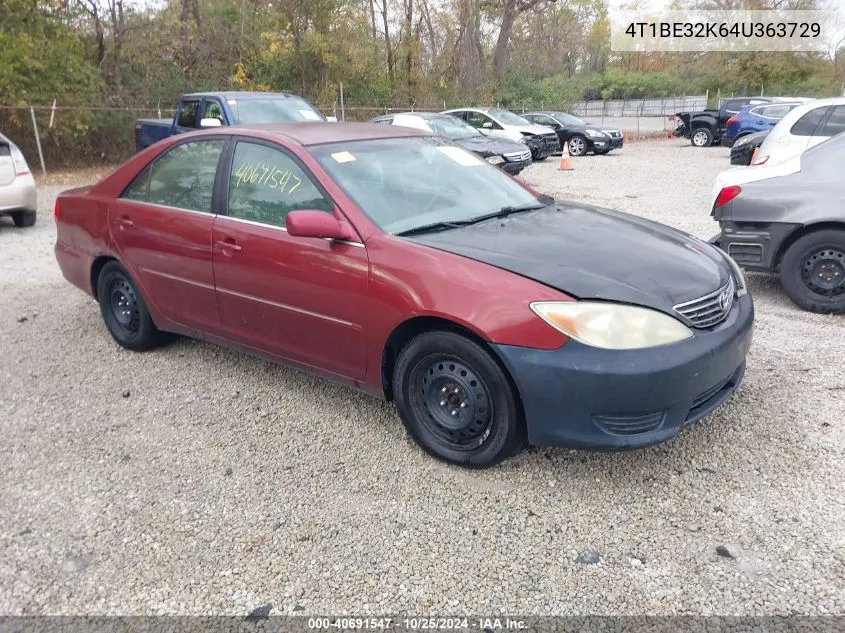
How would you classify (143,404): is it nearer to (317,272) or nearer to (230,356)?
(230,356)

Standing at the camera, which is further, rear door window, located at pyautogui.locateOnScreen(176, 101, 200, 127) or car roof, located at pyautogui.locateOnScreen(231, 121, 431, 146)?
rear door window, located at pyautogui.locateOnScreen(176, 101, 200, 127)

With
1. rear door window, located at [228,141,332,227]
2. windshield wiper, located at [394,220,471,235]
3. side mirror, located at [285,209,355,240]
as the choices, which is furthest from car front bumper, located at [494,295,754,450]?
rear door window, located at [228,141,332,227]

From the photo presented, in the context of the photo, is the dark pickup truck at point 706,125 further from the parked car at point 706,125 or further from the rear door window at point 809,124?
the rear door window at point 809,124

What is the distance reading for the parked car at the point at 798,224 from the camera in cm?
520

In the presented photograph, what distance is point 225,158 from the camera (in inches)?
161

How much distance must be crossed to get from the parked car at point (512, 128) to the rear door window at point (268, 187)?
46.7 ft

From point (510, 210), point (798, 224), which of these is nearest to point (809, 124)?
point (798, 224)

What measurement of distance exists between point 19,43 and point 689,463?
1687 centimetres

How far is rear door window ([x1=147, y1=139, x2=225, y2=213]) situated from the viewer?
13.6ft

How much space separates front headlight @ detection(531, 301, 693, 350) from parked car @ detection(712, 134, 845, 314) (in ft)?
10.1

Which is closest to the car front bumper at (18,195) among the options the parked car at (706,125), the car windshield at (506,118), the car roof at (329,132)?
the car roof at (329,132)

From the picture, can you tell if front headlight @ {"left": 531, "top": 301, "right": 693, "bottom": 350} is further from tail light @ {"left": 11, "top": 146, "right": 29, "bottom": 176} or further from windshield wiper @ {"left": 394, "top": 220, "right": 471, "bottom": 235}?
tail light @ {"left": 11, "top": 146, "right": 29, "bottom": 176}

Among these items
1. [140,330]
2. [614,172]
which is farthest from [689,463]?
[614,172]

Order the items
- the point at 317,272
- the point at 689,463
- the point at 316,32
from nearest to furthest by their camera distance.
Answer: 1. the point at 689,463
2. the point at 317,272
3. the point at 316,32
